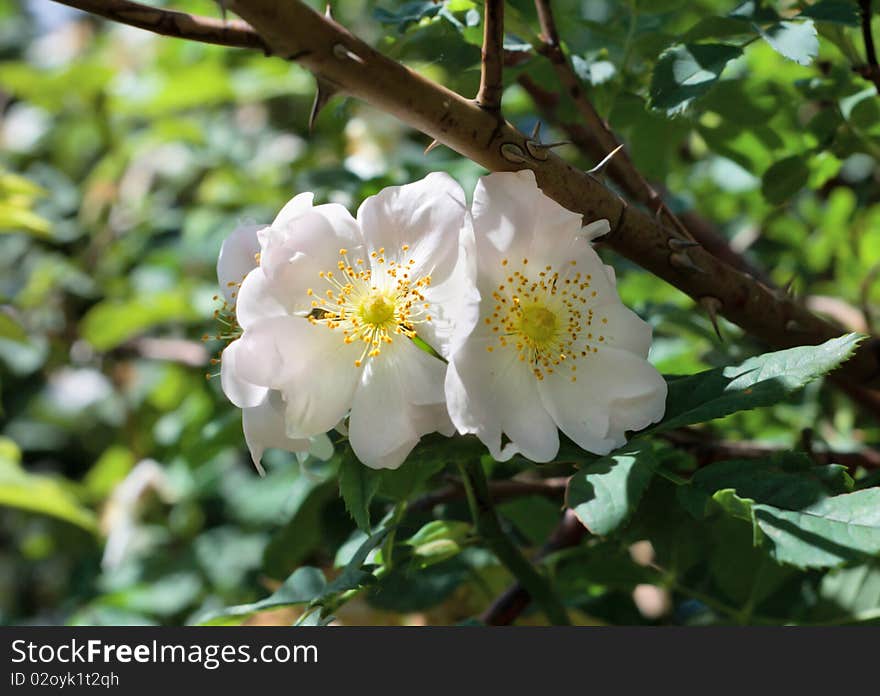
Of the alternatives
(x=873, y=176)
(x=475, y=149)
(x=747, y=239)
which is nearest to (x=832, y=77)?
(x=475, y=149)

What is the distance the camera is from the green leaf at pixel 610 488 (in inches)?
26.5

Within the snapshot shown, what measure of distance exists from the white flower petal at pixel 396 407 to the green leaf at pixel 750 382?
187 millimetres

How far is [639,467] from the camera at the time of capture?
2.33 ft

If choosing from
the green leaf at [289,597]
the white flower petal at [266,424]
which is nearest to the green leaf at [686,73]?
the white flower petal at [266,424]

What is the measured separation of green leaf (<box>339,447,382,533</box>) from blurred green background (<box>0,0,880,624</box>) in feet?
0.43

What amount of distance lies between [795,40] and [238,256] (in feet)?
1.78

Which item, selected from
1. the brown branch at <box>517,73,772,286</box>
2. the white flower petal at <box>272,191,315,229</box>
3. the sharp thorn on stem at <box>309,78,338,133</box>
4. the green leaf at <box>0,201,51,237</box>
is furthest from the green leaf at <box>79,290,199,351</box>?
the sharp thorn on stem at <box>309,78,338,133</box>

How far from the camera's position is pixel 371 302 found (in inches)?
33.1

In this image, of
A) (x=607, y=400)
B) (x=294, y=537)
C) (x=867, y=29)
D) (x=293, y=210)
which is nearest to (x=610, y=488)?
(x=607, y=400)

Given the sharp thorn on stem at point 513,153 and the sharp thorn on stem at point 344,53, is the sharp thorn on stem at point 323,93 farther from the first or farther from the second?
the sharp thorn on stem at point 513,153

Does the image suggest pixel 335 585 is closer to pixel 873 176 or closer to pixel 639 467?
pixel 639 467

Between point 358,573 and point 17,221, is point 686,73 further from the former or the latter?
point 17,221

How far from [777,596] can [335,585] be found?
0.62 metres

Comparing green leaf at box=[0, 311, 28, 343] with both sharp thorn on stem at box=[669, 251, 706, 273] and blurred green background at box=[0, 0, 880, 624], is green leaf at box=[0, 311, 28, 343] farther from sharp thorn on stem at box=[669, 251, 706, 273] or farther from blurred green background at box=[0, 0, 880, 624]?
sharp thorn on stem at box=[669, 251, 706, 273]
